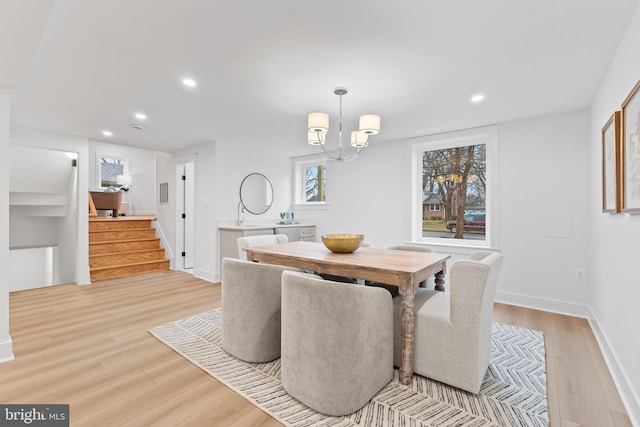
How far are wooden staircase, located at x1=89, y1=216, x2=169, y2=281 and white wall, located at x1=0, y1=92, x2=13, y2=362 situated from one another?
2.67 meters

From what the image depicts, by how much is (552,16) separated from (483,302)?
5.45 ft

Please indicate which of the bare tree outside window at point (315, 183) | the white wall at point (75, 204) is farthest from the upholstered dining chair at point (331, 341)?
the white wall at point (75, 204)

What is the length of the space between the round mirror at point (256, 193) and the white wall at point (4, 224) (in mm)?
3013

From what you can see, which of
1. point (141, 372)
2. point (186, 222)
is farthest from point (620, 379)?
point (186, 222)

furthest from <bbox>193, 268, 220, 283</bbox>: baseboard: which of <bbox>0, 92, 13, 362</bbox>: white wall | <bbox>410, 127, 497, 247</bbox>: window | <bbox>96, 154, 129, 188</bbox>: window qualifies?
<bbox>96, 154, 129, 188</bbox>: window

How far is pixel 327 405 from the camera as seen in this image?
1624 mm

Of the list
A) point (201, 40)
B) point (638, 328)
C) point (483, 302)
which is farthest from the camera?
point (201, 40)

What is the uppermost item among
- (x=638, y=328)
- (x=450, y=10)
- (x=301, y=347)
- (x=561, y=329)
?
(x=450, y=10)

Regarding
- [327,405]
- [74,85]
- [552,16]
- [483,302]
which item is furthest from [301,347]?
[74,85]

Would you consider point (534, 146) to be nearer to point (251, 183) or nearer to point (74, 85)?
point (251, 183)

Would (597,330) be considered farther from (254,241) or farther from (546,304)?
(254,241)

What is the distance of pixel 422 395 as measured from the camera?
182cm

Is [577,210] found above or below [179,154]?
below

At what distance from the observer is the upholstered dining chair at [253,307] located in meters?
2.13
